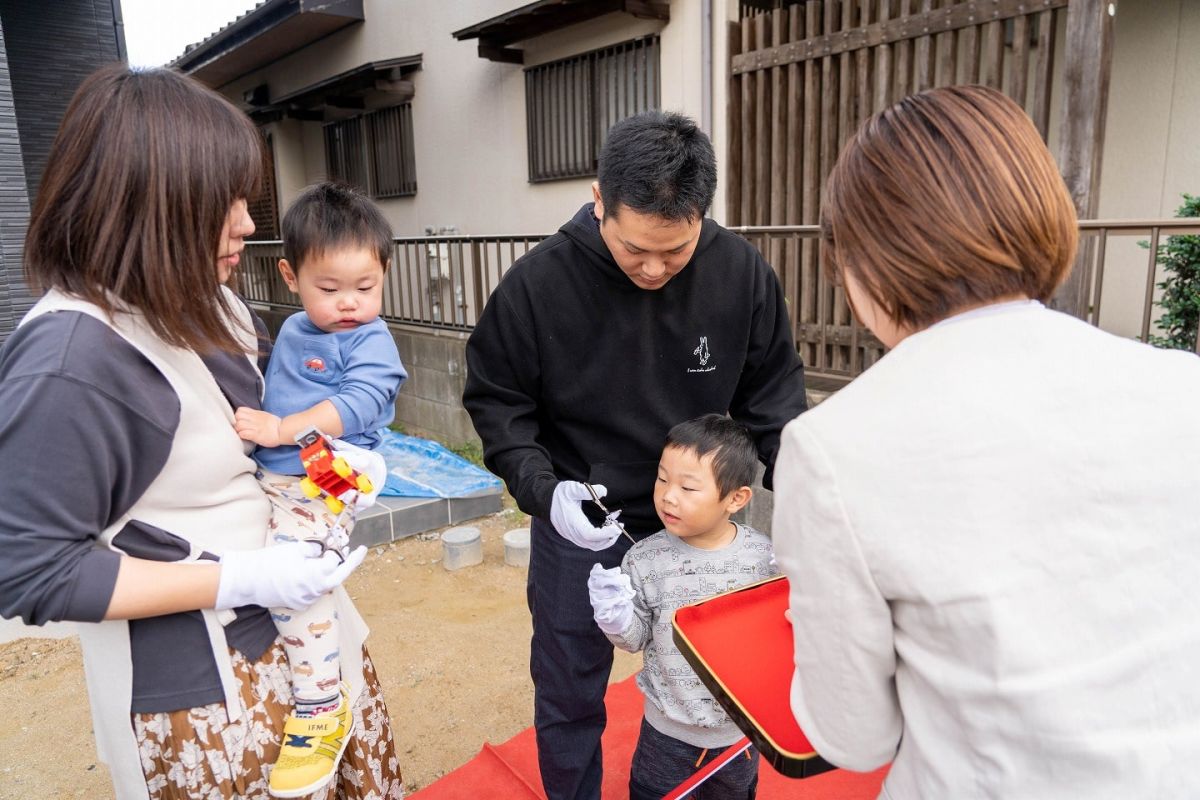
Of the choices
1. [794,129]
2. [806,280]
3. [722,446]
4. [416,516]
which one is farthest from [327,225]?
[794,129]

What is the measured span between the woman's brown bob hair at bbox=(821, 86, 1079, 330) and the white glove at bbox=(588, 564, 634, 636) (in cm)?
103

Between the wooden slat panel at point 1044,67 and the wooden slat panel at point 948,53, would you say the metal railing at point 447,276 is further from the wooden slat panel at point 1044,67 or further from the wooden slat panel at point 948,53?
the wooden slat panel at point 1044,67

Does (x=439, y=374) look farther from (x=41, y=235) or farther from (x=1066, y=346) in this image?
(x=1066, y=346)

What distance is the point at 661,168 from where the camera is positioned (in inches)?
74.0

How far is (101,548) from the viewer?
123 centimetres

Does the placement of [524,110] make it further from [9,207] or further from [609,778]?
[609,778]

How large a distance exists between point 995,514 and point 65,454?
1.25m

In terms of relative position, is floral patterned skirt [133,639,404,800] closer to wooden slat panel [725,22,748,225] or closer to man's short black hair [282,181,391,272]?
man's short black hair [282,181,391,272]

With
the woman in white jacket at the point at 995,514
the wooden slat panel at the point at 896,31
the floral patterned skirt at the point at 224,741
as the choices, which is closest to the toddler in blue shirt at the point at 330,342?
the floral patterned skirt at the point at 224,741

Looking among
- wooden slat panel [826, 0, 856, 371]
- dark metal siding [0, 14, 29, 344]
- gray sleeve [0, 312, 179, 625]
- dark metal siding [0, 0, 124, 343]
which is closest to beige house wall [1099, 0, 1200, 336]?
wooden slat panel [826, 0, 856, 371]

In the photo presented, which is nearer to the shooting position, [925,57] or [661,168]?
[661,168]

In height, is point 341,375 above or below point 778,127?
below

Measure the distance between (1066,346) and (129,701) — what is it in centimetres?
157

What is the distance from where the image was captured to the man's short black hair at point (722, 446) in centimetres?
197
